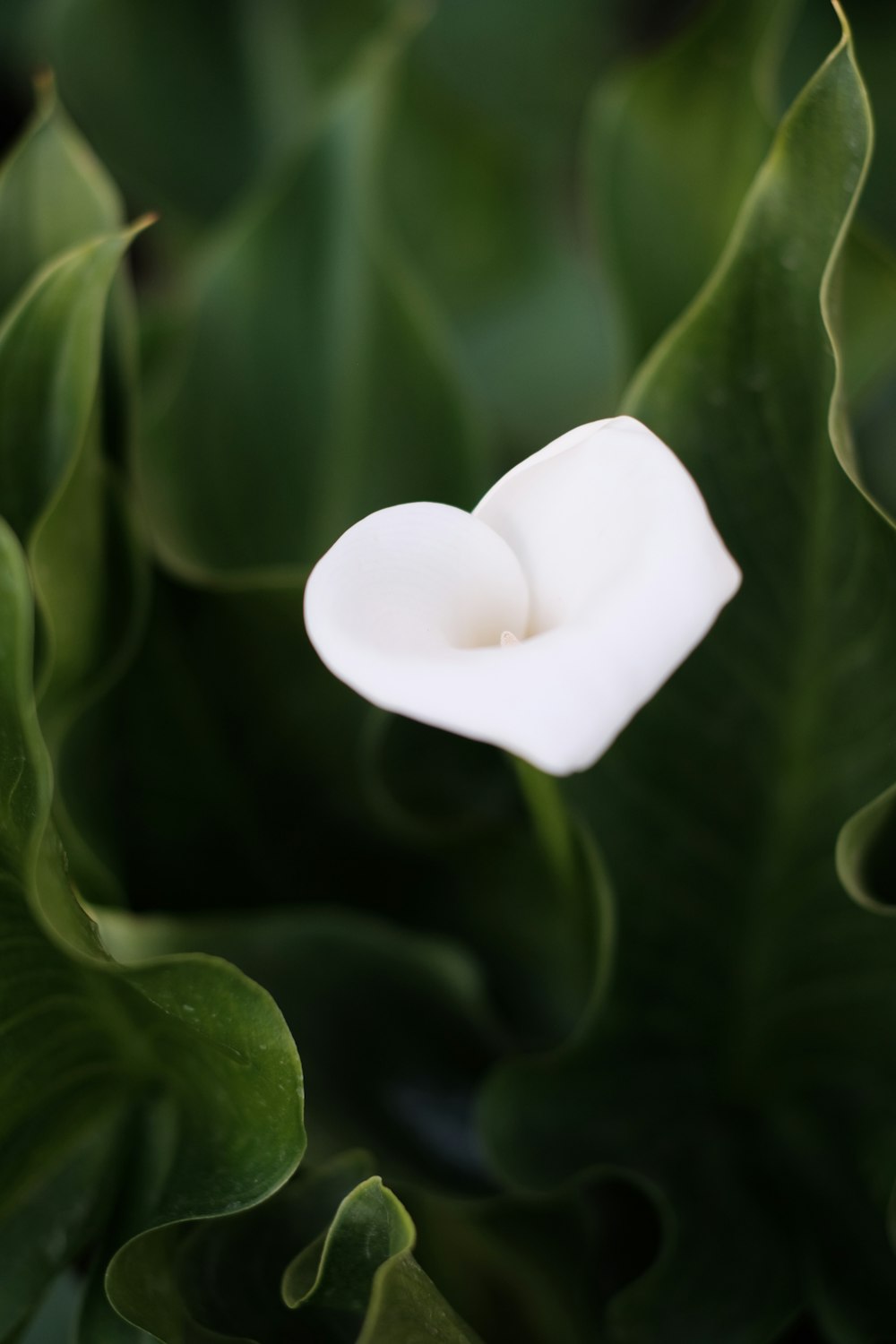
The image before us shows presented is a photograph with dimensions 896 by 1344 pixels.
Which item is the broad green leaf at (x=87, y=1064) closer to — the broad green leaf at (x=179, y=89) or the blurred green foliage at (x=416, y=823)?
the blurred green foliage at (x=416, y=823)

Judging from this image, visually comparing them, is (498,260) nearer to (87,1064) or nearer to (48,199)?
(48,199)

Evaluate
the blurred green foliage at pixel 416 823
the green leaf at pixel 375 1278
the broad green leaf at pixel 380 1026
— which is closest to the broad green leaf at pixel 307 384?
the blurred green foliage at pixel 416 823

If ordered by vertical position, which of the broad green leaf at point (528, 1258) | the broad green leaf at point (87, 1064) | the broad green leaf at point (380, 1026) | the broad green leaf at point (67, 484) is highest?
the broad green leaf at point (67, 484)

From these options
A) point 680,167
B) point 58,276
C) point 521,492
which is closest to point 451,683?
point 521,492

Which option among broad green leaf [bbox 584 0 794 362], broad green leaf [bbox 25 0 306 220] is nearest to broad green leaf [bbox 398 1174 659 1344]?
broad green leaf [bbox 584 0 794 362]

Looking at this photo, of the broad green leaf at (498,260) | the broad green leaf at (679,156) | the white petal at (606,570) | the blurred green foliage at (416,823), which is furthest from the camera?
the broad green leaf at (498,260)

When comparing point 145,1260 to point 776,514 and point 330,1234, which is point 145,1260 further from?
point 776,514

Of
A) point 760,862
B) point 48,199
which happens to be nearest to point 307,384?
point 48,199

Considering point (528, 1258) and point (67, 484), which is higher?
point (67, 484)
